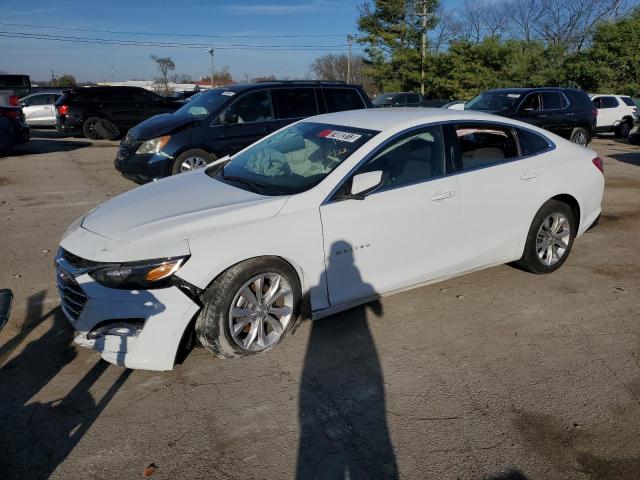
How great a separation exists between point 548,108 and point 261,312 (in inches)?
441

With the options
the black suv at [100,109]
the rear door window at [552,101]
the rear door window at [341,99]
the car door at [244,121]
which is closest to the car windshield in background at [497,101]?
the rear door window at [552,101]

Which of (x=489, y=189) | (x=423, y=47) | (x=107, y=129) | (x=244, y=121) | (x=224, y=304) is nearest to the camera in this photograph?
(x=224, y=304)

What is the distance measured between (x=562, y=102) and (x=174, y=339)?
1227 centimetres

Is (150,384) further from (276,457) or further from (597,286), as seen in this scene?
(597,286)

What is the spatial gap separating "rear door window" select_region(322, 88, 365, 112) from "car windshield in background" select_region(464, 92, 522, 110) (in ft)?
15.3

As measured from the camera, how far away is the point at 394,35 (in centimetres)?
3953

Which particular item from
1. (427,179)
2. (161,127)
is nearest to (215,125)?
(161,127)

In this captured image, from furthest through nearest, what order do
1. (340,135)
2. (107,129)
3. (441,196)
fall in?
(107,129), (340,135), (441,196)

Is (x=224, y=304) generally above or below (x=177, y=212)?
below

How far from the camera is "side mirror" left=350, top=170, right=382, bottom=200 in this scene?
3.67m

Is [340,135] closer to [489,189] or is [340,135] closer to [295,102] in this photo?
[489,189]

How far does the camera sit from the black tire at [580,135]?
506 inches

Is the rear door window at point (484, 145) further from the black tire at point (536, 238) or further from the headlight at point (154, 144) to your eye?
the headlight at point (154, 144)

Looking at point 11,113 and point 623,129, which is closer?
point 11,113
